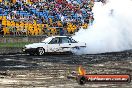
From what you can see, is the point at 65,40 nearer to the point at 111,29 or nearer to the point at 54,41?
the point at 54,41

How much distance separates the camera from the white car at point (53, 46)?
2741cm

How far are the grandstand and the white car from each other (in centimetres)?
739

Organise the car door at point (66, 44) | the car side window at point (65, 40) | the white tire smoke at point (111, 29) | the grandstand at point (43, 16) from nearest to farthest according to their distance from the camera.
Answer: the car door at point (66, 44), the car side window at point (65, 40), the white tire smoke at point (111, 29), the grandstand at point (43, 16)

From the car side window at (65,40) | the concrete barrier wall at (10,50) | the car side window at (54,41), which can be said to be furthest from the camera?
the concrete barrier wall at (10,50)

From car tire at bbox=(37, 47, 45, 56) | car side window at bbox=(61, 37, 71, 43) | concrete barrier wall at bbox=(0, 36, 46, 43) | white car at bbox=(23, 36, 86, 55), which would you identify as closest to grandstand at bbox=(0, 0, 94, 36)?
concrete barrier wall at bbox=(0, 36, 46, 43)

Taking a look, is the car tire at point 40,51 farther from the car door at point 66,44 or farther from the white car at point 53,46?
the car door at point 66,44

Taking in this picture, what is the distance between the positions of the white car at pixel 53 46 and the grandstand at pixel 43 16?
24.2 ft

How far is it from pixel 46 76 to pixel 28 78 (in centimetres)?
92

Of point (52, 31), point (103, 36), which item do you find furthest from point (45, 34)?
point (103, 36)

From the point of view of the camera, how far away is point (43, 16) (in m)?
41.2

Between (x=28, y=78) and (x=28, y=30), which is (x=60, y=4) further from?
(x=28, y=78)

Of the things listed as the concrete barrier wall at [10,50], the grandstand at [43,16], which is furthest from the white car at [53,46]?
the grandstand at [43,16]

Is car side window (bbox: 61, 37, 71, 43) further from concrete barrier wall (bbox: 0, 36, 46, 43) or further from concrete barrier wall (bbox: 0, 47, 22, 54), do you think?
concrete barrier wall (bbox: 0, 36, 46, 43)

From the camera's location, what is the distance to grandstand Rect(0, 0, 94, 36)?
118 feet
